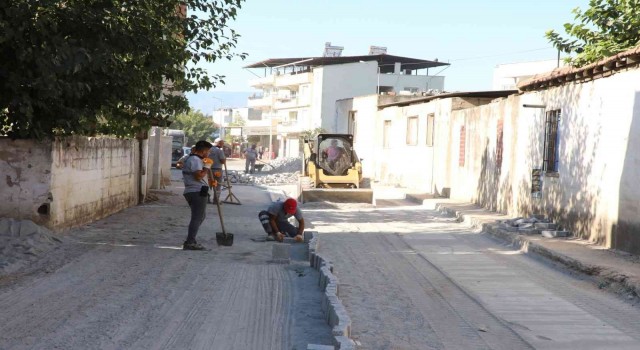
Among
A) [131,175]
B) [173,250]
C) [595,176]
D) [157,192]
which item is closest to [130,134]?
→ [131,175]

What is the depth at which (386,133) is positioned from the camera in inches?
1502

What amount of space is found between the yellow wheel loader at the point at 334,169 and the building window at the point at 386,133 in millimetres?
12438

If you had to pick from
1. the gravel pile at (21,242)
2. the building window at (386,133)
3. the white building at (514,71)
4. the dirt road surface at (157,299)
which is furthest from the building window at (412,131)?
the white building at (514,71)

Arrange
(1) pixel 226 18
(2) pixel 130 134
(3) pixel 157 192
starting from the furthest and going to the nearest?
1. (3) pixel 157 192
2. (2) pixel 130 134
3. (1) pixel 226 18

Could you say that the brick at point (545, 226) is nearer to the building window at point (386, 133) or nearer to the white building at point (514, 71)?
the building window at point (386, 133)

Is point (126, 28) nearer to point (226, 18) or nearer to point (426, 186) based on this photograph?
point (226, 18)

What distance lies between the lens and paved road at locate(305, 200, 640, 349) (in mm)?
7441

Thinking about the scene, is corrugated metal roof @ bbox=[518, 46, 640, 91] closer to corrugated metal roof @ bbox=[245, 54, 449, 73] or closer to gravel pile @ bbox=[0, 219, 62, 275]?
gravel pile @ bbox=[0, 219, 62, 275]

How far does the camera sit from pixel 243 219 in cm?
1838

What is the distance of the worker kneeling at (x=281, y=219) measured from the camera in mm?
13812

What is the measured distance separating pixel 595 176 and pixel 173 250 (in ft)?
25.7

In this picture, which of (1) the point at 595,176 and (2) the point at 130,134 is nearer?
(1) the point at 595,176

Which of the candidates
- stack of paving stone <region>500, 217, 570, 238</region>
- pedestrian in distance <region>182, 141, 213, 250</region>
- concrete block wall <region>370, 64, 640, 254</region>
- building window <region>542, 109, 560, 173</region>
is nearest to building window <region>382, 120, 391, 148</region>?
concrete block wall <region>370, 64, 640, 254</region>

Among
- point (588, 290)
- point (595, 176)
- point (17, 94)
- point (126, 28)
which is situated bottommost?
point (588, 290)
